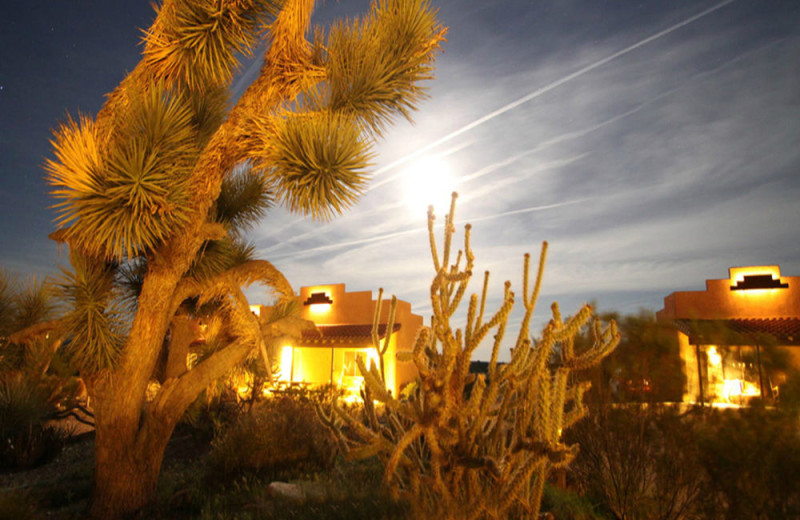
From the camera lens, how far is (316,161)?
5.07 metres

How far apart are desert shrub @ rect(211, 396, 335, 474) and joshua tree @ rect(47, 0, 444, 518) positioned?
1244 mm

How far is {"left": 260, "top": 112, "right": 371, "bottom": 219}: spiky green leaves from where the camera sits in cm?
504

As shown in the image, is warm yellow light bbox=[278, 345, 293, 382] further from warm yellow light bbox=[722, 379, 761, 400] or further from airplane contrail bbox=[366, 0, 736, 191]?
warm yellow light bbox=[722, 379, 761, 400]

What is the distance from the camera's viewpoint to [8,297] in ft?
26.5

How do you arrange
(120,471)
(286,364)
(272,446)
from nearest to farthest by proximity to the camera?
(120,471)
(272,446)
(286,364)

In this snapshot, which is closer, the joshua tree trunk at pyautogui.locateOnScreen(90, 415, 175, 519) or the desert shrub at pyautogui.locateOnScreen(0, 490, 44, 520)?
the desert shrub at pyautogui.locateOnScreen(0, 490, 44, 520)

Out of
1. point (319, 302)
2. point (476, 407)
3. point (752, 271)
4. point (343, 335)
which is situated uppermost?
point (752, 271)

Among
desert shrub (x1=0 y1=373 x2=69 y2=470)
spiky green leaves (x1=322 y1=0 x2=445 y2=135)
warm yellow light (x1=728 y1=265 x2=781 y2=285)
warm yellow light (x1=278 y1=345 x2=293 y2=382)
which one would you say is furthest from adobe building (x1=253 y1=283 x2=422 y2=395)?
spiky green leaves (x1=322 y1=0 x2=445 y2=135)

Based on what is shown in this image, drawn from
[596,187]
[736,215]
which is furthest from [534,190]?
[736,215]

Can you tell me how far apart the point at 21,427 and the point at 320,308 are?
12991mm

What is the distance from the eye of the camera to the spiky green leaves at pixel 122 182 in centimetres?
484

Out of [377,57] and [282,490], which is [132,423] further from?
[377,57]

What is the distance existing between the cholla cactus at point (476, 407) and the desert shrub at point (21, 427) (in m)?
8.47

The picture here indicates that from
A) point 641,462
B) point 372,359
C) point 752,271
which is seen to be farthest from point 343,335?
point 372,359
